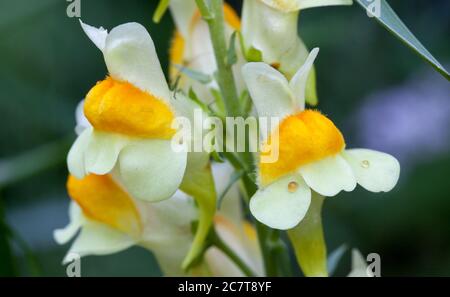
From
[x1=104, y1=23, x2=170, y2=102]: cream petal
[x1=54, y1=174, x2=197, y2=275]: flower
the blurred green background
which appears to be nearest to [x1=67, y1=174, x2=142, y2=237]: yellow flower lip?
[x1=54, y1=174, x2=197, y2=275]: flower

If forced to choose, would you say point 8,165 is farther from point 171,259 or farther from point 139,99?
point 139,99

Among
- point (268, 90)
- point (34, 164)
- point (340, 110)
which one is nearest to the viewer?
point (268, 90)

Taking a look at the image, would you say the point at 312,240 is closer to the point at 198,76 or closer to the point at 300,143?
the point at 300,143

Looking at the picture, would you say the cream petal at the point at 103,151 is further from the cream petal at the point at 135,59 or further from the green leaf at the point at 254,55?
the green leaf at the point at 254,55

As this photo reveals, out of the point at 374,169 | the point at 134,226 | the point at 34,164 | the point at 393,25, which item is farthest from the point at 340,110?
the point at 393,25

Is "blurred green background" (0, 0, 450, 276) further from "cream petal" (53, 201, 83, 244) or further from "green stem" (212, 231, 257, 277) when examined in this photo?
"green stem" (212, 231, 257, 277)

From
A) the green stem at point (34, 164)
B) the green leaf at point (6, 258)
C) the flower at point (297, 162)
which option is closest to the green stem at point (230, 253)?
the flower at point (297, 162)
